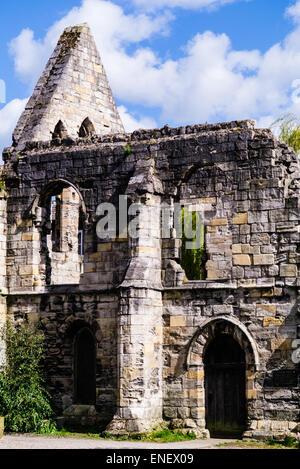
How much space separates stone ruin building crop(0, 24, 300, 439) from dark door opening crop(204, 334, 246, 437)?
2 cm

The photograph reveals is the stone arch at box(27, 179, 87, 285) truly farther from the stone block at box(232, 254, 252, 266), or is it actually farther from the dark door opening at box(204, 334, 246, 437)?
the dark door opening at box(204, 334, 246, 437)

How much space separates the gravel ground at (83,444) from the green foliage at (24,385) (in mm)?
855

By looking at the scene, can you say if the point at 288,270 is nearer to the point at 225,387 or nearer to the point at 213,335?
the point at 213,335

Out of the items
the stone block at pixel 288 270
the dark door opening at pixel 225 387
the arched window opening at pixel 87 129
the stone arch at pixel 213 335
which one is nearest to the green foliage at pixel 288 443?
the dark door opening at pixel 225 387

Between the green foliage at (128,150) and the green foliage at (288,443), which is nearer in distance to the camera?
the green foliage at (288,443)

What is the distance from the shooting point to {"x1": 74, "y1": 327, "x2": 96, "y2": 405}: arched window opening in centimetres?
2161

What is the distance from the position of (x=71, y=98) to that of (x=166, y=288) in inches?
279

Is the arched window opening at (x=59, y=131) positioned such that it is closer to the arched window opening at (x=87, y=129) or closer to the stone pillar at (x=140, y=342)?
the arched window opening at (x=87, y=129)

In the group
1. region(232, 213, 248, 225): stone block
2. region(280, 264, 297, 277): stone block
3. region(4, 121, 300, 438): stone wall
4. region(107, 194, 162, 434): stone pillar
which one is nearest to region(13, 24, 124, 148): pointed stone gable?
region(4, 121, 300, 438): stone wall

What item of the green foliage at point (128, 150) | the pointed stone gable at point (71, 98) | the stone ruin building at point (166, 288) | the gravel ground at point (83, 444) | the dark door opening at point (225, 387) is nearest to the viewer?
the gravel ground at point (83, 444)

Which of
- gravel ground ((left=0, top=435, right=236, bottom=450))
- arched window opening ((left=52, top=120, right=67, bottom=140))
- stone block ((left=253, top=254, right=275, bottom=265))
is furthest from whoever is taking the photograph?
arched window opening ((left=52, top=120, right=67, bottom=140))

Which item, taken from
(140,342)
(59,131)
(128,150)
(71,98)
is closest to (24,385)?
(140,342)

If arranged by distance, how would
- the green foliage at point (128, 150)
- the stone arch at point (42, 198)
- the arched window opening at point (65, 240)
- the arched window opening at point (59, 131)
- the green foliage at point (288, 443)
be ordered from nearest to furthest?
the green foliage at point (288, 443) → the green foliage at point (128, 150) → the stone arch at point (42, 198) → the arched window opening at point (65, 240) → the arched window opening at point (59, 131)

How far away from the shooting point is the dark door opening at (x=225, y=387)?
2034cm
